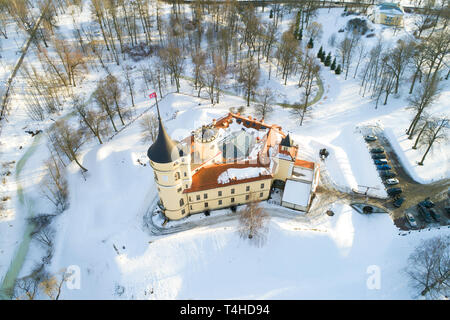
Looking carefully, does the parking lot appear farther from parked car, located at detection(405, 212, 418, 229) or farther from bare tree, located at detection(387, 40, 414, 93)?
bare tree, located at detection(387, 40, 414, 93)

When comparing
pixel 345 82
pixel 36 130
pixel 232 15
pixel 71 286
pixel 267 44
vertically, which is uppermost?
pixel 232 15

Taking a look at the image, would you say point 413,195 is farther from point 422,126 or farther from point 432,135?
point 422,126

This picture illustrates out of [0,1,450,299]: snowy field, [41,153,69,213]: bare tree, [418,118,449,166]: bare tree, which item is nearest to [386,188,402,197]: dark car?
[0,1,450,299]: snowy field

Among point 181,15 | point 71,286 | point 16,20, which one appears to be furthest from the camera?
point 181,15

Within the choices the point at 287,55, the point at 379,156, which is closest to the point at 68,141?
the point at 287,55

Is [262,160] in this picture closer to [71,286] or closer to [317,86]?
[71,286]

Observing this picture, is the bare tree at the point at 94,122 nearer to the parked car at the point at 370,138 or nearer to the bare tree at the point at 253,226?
the bare tree at the point at 253,226
